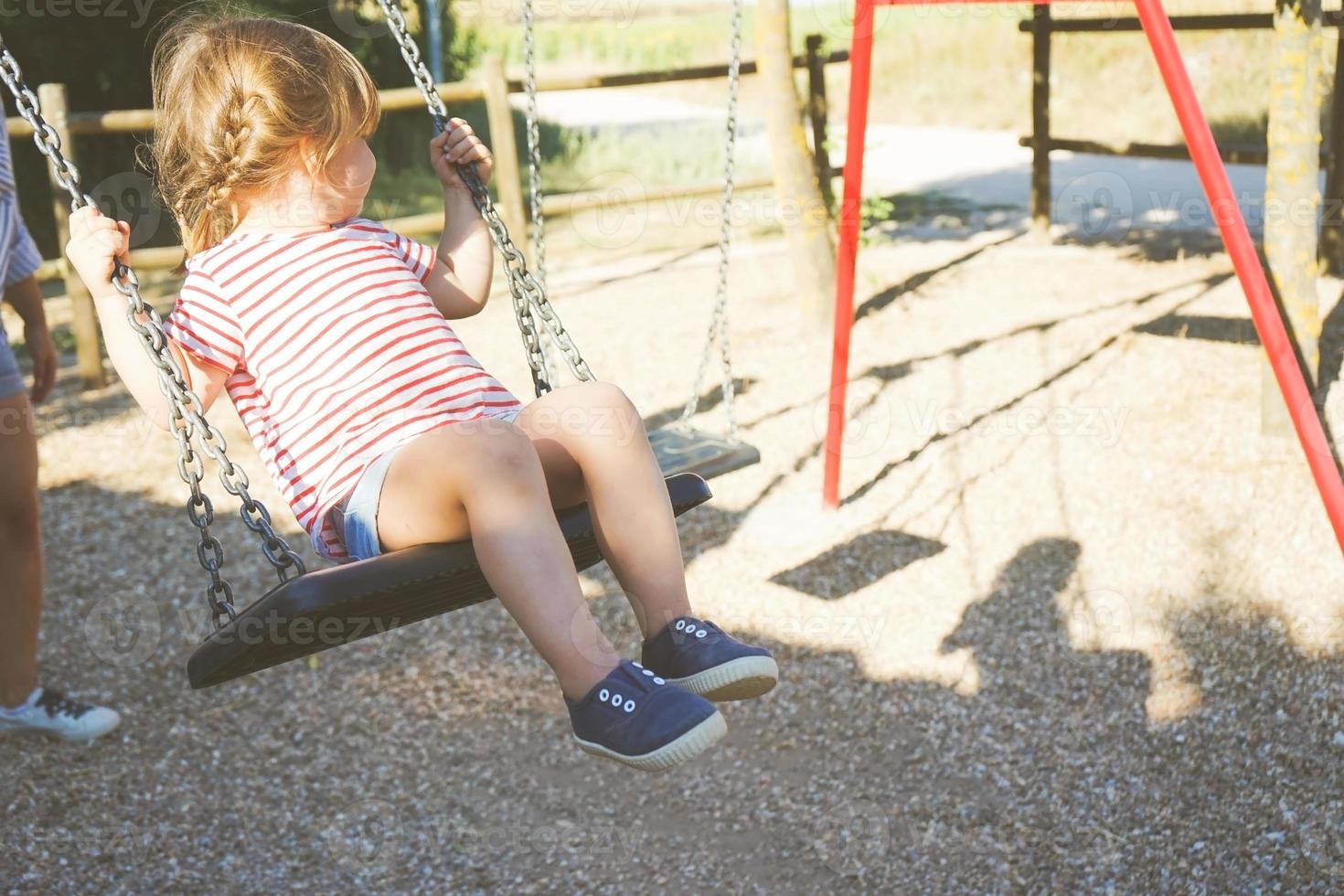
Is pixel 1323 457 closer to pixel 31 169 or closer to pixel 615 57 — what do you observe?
pixel 31 169

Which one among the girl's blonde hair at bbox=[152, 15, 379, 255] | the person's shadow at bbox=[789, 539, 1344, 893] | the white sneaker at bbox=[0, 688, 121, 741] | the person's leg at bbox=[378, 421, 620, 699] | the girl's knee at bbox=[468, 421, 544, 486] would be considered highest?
the girl's blonde hair at bbox=[152, 15, 379, 255]

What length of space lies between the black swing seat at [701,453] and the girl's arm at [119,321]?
116 cm

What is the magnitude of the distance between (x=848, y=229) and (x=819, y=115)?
3.33 metres

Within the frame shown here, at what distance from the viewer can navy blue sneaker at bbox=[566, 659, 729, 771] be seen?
1849 mm

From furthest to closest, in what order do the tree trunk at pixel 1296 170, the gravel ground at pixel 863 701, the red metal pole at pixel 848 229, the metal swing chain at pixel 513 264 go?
the tree trunk at pixel 1296 170 → the red metal pole at pixel 848 229 → the gravel ground at pixel 863 701 → the metal swing chain at pixel 513 264

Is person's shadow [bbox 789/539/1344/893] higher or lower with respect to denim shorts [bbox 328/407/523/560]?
lower

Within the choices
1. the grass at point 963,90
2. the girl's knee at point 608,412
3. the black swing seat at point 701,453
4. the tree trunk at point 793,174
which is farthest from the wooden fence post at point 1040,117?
the girl's knee at point 608,412

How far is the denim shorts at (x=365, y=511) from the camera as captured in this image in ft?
6.61

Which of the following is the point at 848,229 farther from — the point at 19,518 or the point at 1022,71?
the point at 1022,71

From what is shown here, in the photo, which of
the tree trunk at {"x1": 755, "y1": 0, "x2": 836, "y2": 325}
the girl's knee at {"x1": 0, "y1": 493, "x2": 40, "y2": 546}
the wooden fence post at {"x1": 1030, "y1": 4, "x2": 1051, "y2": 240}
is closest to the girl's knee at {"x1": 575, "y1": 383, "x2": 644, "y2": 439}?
the girl's knee at {"x1": 0, "y1": 493, "x2": 40, "y2": 546}

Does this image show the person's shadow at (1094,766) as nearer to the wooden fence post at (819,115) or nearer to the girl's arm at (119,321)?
the girl's arm at (119,321)

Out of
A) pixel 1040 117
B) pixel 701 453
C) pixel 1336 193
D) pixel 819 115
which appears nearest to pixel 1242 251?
pixel 701 453

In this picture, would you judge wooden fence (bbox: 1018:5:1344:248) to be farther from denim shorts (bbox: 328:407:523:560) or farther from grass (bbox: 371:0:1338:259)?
denim shorts (bbox: 328:407:523:560)

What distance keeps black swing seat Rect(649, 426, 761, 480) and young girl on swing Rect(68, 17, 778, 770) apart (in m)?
0.99
